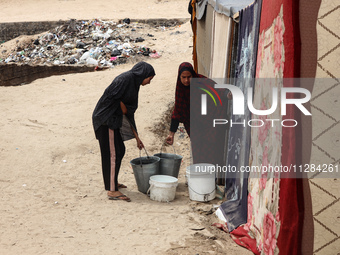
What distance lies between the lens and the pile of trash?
13.5m

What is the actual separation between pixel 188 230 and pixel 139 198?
109 centimetres

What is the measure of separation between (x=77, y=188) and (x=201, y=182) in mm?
1549

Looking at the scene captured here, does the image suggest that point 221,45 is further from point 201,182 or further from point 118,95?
point 201,182

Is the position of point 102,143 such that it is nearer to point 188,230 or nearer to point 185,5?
point 188,230

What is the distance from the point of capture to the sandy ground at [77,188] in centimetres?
405

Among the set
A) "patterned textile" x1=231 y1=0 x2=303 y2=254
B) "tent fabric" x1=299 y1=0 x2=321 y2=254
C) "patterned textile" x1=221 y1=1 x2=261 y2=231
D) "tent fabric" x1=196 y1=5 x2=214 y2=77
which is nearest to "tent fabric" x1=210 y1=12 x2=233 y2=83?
"patterned textile" x1=221 y1=1 x2=261 y2=231

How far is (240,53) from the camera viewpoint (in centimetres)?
468

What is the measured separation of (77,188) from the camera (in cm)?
554

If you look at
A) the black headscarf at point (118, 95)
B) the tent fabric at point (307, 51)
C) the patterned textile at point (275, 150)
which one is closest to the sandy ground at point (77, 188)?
the patterned textile at point (275, 150)

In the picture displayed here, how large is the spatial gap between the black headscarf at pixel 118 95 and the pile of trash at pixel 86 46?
26.5 ft

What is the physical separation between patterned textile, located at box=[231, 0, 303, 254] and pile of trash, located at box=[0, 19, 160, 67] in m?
9.47

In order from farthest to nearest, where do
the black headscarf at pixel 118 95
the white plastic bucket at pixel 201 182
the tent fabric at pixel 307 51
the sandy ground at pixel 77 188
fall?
the white plastic bucket at pixel 201 182, the black headscarf at pixel 118 95, the sandy ground at pixel 77 188, the tent fabric at pixel 307 51
